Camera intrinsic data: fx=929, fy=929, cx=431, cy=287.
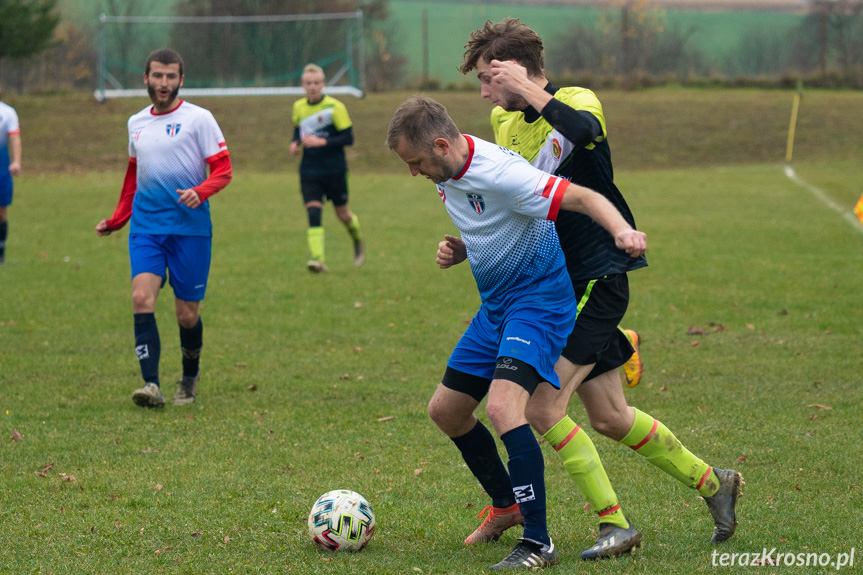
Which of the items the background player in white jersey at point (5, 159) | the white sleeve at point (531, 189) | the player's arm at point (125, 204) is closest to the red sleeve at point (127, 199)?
the player's arm at point (125, 204)

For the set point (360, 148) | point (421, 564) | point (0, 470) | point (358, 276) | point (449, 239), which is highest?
point (449, 239)

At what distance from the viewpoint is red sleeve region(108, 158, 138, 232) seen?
22.2ft

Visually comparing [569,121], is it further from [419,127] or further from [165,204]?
[165,204]

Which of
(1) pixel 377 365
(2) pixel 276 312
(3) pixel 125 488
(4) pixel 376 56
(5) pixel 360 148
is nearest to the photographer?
(3) pixel 125 488

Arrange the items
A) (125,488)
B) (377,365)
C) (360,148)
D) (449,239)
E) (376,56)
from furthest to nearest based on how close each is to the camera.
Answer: (376,56)
(360,148)
(377,365)
(125,488)
(449,239)

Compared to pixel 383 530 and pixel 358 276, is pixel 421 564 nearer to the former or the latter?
pixel 383 530

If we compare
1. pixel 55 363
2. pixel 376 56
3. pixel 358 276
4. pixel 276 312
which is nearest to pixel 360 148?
pixel 376 56

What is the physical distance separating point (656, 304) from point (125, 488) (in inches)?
263

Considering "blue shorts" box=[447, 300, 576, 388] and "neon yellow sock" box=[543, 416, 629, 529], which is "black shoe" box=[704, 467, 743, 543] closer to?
"neon yellow sock" box=[543, 416, 629, 529]

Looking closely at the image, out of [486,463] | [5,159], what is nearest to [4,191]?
[5,159]

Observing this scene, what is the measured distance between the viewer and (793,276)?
1155cm

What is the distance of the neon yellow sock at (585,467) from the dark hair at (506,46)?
1.58m

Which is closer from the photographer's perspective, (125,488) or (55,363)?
(125,488)

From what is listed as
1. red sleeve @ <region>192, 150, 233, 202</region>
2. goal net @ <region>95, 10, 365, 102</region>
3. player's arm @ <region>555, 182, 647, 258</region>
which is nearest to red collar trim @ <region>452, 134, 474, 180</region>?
player's arm @ <region>555, 182, 647, 258</region>
